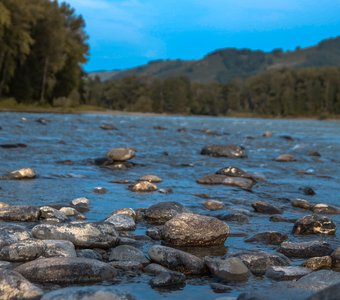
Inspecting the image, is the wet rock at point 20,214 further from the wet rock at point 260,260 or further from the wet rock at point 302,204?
the wet rock at point 302,204

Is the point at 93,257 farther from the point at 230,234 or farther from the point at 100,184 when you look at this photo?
the point at 100,184

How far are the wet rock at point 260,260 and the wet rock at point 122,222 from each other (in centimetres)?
160

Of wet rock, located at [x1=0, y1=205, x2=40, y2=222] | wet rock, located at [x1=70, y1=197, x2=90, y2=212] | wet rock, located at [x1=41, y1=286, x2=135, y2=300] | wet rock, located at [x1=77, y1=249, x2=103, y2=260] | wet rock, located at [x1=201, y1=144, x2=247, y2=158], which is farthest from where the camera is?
wet rock, located at [x1=201, y1=144, x2=247, y2=158]

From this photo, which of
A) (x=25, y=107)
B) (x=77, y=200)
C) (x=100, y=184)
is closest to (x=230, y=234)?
(x=77, y=200)

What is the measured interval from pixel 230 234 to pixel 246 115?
13903cm

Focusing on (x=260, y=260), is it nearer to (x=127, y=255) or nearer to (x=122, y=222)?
(x=127, y=255)

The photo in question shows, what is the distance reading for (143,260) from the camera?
445cm

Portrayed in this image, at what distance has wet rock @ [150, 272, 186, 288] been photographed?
3.83 m

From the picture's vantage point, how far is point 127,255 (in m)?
4.48

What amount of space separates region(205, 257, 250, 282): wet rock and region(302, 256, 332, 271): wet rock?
649 mm

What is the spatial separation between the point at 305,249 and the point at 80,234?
7.47ft

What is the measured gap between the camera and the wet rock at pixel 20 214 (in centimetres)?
584

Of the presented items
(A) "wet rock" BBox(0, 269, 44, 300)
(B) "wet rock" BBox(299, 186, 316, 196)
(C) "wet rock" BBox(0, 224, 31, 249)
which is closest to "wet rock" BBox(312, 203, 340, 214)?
(B) "wet rock" BBox(299, 186, 316, 196)

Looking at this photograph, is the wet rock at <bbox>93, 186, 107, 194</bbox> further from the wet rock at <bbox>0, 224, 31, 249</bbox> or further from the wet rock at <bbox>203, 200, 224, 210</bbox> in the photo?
the wet rock at <bbox>0, 224, 31, 249</bbox>
